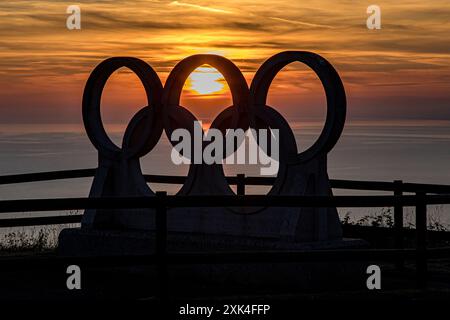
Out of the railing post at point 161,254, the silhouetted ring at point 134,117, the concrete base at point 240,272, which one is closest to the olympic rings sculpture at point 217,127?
the silhouetted ring at point 134,117

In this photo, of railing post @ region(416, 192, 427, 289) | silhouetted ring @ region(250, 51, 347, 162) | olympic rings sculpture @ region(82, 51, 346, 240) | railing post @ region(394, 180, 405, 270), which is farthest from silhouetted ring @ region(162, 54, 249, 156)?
railing post @ region(416, 192, 427, 289)

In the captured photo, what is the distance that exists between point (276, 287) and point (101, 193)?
13.4 feet

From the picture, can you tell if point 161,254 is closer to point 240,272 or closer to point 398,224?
point 240,272

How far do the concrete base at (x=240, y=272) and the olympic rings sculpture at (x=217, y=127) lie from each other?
0.26 m

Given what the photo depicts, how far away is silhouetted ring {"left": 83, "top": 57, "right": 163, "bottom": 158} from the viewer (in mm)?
17297

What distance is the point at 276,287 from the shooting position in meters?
14.7

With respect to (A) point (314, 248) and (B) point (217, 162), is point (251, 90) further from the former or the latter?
(A) point (314, 248)

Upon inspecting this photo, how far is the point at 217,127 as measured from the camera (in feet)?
54.0

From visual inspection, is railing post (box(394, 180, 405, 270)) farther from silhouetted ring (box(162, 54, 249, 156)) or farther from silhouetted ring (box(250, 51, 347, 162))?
silhouetted ring (box(162, 54, 249, 156))

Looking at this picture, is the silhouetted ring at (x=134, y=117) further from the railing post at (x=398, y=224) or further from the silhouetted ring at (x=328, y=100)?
the railing post at (x=398, y=224)

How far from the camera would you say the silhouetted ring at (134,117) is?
1730cm

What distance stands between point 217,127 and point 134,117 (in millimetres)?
1735
